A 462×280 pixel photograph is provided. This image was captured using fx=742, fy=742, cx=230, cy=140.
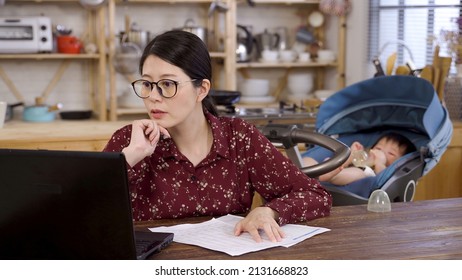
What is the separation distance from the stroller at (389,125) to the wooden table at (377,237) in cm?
77

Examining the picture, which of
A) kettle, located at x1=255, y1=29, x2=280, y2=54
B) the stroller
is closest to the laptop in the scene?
the stroller

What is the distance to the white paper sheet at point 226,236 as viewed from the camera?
1802mm

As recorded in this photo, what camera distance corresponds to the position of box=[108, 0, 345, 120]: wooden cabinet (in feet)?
18.8

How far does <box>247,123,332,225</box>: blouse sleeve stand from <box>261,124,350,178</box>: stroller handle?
442 mm

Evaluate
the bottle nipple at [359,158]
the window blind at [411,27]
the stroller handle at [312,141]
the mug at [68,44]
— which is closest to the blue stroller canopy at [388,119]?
the bottle nipple at [359,158]

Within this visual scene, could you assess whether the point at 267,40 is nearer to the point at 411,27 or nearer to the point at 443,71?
the point at 411,27

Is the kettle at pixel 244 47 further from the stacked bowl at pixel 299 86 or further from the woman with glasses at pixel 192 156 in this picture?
the woman with glasses at pixel 192 156

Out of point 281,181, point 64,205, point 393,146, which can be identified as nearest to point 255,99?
point 393,146

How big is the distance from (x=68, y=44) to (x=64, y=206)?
437cm

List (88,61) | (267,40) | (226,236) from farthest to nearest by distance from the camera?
(267,40) → (88,61) → (226,236)

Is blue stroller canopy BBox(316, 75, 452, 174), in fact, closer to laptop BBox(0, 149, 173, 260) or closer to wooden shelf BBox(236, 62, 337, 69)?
laptop BBox(0, 149, 173, 260)

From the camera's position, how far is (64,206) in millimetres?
1457
